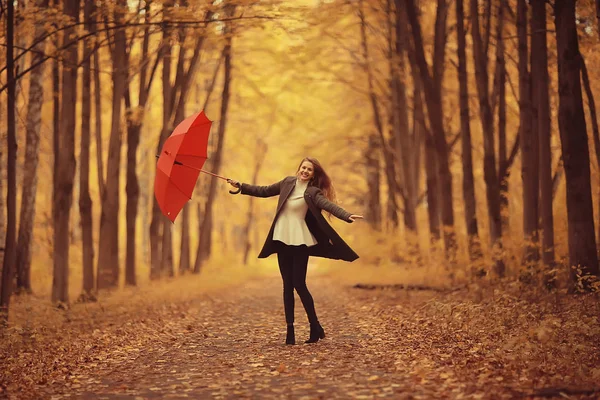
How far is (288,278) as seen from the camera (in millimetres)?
9141

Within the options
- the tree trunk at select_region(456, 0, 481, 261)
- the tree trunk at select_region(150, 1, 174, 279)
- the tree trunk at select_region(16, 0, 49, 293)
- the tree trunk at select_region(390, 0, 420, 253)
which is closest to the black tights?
the tree trunk at select_region(150, 1, 174, 279)

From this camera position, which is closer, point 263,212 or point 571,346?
point 571,346

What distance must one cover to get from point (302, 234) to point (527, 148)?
6591 millimetres

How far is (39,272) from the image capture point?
74.0 feet

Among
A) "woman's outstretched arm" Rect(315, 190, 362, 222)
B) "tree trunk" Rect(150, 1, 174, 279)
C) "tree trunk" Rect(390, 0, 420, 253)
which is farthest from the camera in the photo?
"tree trunk" Rect(390, 0, 420, 253)

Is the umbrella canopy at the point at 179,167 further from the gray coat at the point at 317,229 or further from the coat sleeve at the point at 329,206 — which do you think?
the coat sleeve at the point at 329,206

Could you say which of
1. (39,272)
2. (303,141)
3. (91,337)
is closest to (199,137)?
(91,337)

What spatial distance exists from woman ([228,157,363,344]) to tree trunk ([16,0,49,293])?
32.8 feet

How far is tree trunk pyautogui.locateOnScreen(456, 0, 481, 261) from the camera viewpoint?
15781 millimetres

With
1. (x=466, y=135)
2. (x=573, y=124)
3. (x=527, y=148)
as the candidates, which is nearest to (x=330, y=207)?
(x=573, y=124)

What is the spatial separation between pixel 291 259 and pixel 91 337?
3.19 meters

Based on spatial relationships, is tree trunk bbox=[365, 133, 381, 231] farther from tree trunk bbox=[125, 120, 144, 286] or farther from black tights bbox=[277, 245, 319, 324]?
black tights bbox=[277, 245, 319, 324]

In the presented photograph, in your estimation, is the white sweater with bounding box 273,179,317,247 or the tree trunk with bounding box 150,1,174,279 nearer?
the white sweater with bounding box 273,179,317,247

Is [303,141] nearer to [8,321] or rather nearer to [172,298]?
[172,298]
